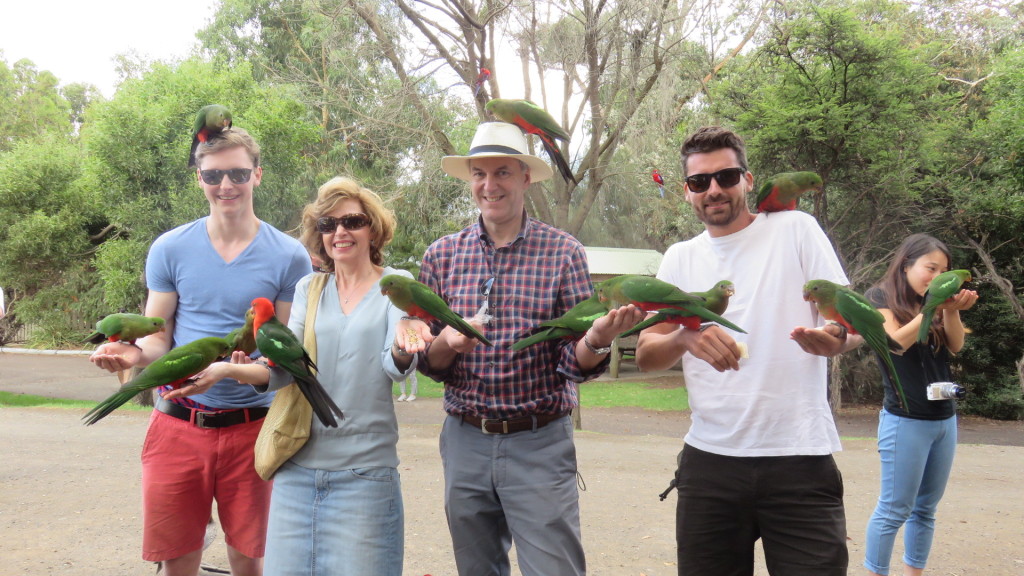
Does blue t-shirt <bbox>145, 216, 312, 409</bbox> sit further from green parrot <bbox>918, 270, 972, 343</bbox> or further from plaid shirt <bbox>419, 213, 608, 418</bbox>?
green parrot <bbox>918, 270, 972, 343</bbox>

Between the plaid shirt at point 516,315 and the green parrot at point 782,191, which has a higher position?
Result: the green parrot at point 782,191

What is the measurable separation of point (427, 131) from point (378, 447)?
8825 mm

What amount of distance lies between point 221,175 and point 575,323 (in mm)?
1689

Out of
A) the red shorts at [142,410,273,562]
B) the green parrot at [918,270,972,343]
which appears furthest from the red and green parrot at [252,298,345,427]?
the green parrot at [918,270,972,343]

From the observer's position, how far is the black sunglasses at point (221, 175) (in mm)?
2863

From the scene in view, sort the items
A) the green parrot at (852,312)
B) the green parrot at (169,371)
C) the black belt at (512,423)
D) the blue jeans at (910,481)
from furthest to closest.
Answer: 1. the blue jeans at (910,481)
2. the black belt at (512,423)
3. the green parrot at (169,371)
4. the green parrot at (852,312)

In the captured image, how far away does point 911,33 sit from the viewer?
1506cm

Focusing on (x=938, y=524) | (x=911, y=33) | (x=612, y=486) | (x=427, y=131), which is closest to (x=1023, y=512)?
(x=938, y=524)

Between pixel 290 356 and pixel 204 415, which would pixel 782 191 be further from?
pixel 204 415

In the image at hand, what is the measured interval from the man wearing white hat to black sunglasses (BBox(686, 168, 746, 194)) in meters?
0.55

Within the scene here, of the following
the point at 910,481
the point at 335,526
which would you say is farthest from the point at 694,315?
the point at 910,481

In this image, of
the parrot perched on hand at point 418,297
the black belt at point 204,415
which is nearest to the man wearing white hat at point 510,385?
the parrot perched on hand at point 418,297

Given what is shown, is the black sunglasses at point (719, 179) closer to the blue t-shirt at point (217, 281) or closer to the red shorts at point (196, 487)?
the blue t-shirt at point (217, 281)

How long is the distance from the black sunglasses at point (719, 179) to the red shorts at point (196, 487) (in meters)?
2.08
